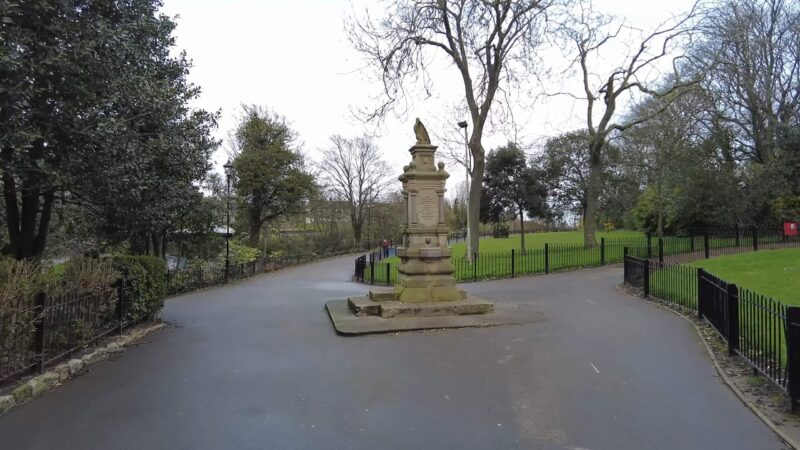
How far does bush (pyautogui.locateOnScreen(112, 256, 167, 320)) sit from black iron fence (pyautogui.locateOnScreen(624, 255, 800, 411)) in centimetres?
956

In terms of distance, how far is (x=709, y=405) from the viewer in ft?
16.6

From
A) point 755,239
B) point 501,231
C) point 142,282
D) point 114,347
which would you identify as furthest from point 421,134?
point 501,231

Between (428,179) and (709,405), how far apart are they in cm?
695

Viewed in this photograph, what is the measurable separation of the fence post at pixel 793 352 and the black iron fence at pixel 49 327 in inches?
292

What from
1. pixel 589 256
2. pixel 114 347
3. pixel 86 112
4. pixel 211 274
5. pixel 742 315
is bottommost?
pixel 211 274

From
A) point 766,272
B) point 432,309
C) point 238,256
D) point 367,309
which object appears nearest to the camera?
point 432,309

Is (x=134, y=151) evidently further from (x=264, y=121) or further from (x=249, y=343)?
(x=264, y=121)

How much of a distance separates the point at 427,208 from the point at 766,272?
9.13 meters

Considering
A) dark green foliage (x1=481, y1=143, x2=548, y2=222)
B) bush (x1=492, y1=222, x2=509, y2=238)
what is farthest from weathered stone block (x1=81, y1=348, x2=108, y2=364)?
bush (x1=492, y1=222, x2=509, y2=238)

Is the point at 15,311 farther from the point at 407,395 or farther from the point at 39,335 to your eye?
the point at 407,395

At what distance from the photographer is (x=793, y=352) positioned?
454cm

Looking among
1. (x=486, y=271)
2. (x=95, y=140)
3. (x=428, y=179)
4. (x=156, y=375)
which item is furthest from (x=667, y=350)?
(x=486, y=271)

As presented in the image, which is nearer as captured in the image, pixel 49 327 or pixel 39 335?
pixel 39 335

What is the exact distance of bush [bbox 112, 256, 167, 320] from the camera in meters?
9.38
